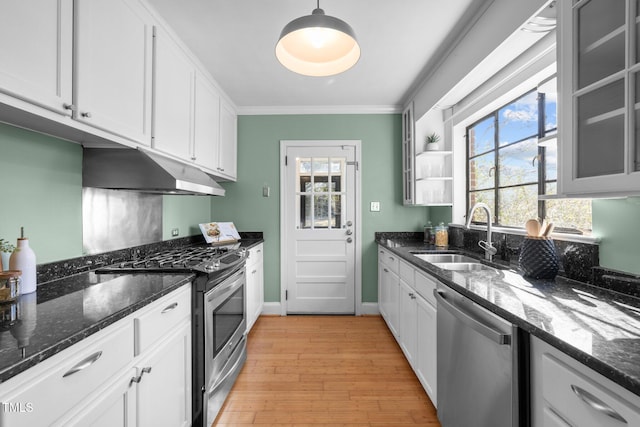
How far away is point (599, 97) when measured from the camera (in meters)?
1.08

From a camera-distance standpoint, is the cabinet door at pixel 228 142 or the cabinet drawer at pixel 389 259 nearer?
the cabinet drawer at pixel 389 259

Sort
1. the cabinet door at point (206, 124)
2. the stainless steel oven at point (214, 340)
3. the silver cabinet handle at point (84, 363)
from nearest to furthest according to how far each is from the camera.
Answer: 1. the silver cabinet handle at point (84, 363)
2. the stainless steel oven at point (214, 340)
3. the cabinet door at point (206, 124)

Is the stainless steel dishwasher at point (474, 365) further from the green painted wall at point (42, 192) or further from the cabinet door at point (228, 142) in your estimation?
the cabinet door at point (228, 142)

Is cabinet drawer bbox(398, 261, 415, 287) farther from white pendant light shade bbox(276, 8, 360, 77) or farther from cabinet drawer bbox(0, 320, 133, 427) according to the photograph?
cabinet drawer bbox(0, 320, 133, 427)

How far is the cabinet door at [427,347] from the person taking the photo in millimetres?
1791

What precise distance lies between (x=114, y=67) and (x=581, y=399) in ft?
7.30

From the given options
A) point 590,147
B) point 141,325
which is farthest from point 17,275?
point 590,147

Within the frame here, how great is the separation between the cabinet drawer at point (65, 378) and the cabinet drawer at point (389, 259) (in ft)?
6.93

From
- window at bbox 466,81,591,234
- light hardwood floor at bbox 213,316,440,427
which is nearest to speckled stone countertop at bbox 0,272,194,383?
light hardwood floor at bbox 213,316,440,427

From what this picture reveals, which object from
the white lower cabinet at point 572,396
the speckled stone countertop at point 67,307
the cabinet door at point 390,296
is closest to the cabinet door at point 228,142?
the speckled stone countertop at point 67,307

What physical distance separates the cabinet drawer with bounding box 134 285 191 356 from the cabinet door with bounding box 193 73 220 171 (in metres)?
1.27

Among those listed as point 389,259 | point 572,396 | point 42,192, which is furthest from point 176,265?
point 389,259

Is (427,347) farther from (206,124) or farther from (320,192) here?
(206,124)

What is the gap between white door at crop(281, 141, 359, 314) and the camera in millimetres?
3600
